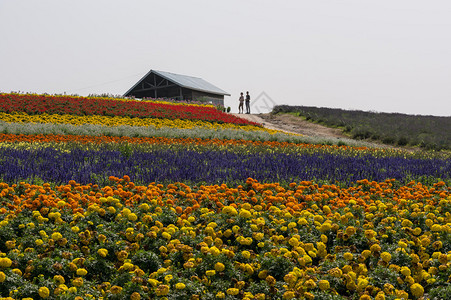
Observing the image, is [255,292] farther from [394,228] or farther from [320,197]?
[320,197]

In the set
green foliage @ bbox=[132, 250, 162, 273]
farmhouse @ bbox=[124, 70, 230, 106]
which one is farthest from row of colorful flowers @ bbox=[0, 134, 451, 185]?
farmhouse @ bbox=[124, 70, 230, 106]

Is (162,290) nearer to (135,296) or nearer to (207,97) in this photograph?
(135,296)

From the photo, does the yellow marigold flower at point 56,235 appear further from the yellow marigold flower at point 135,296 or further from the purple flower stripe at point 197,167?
the purple flower stripe at point 197,167

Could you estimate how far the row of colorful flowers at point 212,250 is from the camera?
10.4 feet

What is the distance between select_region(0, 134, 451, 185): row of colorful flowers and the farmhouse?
93.3 ft

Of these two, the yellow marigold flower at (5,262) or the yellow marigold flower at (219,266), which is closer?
the yellow marigold flower at (5,262)

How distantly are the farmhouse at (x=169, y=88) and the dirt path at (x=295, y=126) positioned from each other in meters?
7.08

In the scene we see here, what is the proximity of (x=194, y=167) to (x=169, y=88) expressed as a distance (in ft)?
111

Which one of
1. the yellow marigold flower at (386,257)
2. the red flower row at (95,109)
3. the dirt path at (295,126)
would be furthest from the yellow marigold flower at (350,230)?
the dirt path at (295,126)

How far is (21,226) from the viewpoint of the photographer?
12.8 ft

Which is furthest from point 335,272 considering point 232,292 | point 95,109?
point 95,109

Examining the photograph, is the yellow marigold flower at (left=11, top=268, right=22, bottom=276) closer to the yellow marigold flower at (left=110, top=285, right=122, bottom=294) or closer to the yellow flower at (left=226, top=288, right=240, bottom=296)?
the yellow marigold flower at (left=110, top=285, right=122, bottom=294)

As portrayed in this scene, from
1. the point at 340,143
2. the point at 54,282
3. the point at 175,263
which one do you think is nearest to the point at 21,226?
the point at 54,282

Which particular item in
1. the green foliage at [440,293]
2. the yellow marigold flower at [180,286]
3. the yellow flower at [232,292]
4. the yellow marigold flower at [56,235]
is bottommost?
the green foliage at [440,293]
